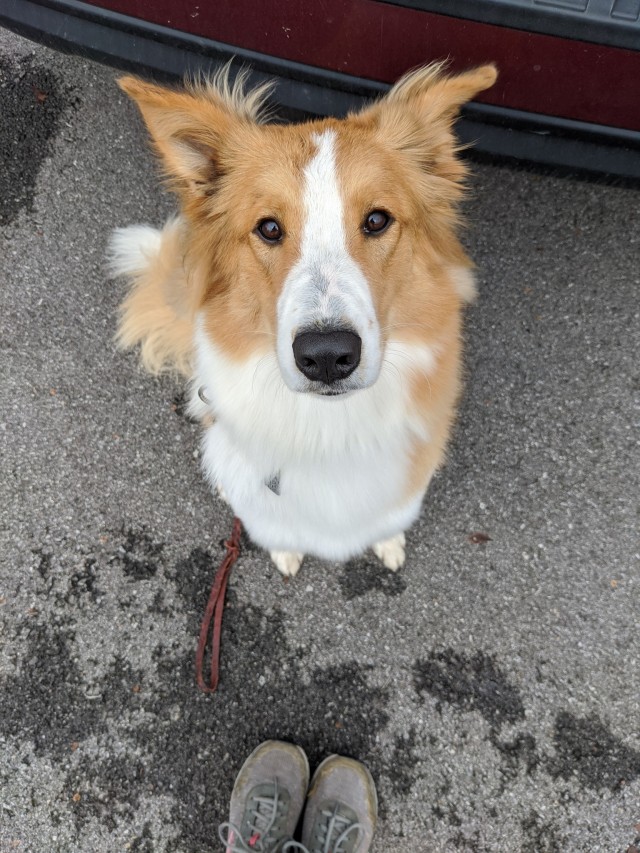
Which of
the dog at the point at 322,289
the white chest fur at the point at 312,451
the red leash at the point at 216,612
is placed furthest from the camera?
the red leash at the point at 216,612

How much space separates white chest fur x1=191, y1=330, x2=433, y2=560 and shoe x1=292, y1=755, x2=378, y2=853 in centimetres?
88

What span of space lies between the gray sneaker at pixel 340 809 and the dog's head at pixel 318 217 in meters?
1.71

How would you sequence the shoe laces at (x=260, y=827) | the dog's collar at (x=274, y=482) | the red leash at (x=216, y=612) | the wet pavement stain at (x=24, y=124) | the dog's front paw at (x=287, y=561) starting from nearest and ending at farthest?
the dog's collar at (x=274, y=482), the shoe laces at (x=260, y=827), the red leash at (x=216, y=612), the dog's front paw at (x=287, y=561), the wet pavement stain at (x=24, y=124)

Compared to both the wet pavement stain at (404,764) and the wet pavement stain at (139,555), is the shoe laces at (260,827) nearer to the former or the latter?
the wet pavement stain at (404,764)

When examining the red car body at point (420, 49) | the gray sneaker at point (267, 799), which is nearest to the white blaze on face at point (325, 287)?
the red car body at point (420, 49)

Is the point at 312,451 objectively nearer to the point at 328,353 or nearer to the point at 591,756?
the point at 328,353

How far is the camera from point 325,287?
1558 millimetres

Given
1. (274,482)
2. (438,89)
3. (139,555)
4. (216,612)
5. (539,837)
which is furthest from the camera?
(139,555)

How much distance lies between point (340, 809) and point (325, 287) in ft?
6.76

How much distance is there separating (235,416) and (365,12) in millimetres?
1348

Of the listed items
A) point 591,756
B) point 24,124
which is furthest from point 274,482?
point 24,124

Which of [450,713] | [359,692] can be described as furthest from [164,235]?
[450,713]

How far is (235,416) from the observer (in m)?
2.03

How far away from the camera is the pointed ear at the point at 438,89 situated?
1692 millimetres
